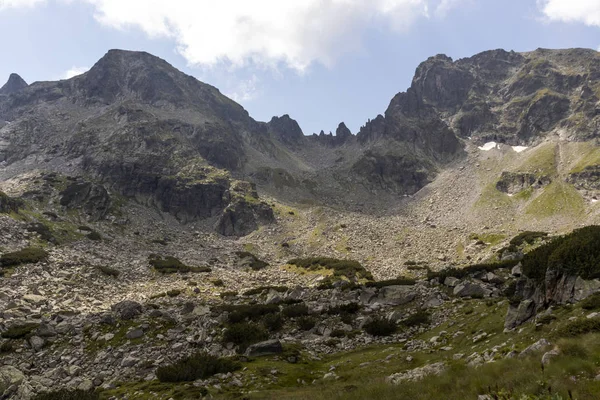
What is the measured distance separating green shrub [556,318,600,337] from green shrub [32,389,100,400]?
21620 mm

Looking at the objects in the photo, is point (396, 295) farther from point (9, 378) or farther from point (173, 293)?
point (9, 378)

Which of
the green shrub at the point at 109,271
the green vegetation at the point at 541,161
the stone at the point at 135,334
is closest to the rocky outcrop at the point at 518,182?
the green vegetation at the point at 541,161

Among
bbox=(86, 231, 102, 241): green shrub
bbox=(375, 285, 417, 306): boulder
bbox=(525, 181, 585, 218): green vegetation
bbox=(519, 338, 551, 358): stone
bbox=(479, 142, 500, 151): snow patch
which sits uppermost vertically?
bbox=(479, 142, 500, 151): snow patch

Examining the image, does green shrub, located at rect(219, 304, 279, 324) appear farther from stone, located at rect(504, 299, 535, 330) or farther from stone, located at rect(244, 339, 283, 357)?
stone, located at rect(504, 299, 535, 330)

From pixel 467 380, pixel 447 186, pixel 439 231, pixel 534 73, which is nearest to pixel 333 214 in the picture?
pixel 439 231

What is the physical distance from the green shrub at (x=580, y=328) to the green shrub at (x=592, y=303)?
266cm

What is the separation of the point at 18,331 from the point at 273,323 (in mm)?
20095

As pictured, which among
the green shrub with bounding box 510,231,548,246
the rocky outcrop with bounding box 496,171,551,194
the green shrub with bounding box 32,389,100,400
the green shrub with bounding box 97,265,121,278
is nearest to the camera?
the green shrub with bounding box 32,389,100,400

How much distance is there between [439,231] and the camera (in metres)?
90.3

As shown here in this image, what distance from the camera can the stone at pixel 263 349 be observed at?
23375 mm

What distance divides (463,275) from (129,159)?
4586 inches

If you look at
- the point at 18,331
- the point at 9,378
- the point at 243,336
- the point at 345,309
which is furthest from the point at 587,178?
the point at 9,378

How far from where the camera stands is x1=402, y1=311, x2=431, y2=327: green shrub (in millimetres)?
27938

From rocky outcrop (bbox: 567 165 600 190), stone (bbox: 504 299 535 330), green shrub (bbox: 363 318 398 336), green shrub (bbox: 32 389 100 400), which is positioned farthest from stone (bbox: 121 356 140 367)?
rocky outcrop (bbox: 567 165 600 190)
